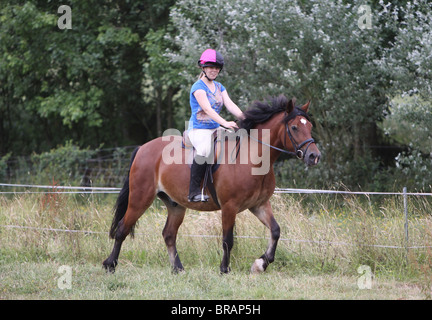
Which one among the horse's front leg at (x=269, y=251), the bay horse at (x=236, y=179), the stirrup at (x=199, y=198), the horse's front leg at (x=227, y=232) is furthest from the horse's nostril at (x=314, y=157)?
the stirrup at (x=199, y=198)

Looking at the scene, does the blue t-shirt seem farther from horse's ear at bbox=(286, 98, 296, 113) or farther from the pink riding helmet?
horse's ear at bbox=(286, 98, 296, 113)

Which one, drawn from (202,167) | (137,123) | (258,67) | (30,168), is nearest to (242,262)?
(202,167)

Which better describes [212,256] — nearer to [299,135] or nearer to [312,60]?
[299,135]

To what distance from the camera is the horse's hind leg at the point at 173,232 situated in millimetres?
7643

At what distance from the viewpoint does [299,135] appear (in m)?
6.66

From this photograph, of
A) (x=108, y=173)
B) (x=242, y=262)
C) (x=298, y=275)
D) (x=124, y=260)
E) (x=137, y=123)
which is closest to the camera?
(x=298, y=275)

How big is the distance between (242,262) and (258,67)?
6.85 meters

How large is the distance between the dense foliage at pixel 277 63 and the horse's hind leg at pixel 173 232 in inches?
205

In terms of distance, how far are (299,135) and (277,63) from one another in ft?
→ 21.1

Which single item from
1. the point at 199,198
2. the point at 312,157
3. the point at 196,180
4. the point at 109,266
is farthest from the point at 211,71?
the point at 109,266

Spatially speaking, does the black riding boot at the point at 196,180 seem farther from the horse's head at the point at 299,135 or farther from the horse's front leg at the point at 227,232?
the horse's head at the point at 299,135
